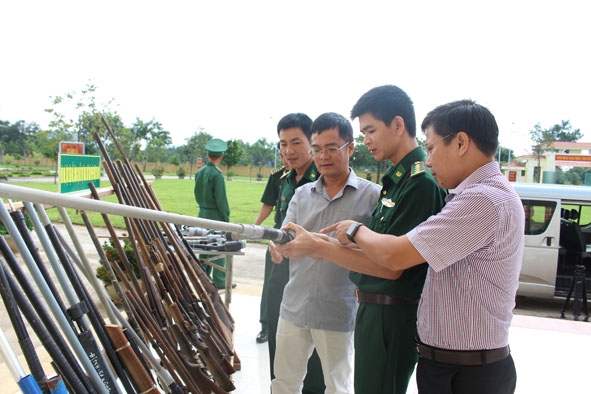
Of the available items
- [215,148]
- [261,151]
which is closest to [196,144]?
[261,151]

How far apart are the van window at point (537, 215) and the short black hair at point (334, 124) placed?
14.6ft

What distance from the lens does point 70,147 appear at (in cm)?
703

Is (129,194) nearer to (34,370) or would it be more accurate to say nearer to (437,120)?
(34,370)

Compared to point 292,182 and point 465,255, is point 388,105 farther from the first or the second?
point 292,182

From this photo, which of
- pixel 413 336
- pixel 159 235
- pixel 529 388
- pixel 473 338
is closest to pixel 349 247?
pixel 413 336

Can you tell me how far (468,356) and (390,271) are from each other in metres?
0.35

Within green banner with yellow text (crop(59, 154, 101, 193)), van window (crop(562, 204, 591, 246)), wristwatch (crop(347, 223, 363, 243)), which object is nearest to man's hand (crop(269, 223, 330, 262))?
wristwatch (crop(347, 223, 363, 243))

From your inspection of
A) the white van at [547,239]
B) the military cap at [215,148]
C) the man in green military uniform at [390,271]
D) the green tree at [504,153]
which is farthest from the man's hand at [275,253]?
the green tree at [504,153]

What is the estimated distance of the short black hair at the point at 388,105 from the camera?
1.58m

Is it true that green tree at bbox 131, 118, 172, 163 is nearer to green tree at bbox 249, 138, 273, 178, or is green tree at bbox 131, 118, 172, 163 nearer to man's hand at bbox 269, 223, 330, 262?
green tree at bbox 249, 138, 273, 178

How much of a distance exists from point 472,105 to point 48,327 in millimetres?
1268

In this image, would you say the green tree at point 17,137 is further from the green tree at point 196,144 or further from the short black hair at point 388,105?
the short black hair at point 388,105

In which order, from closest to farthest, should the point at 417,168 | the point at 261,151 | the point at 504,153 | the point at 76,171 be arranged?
the point at 417,168
the point at 76,171
the point at 504,153
the point at 261,151

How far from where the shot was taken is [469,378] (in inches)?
49.9
